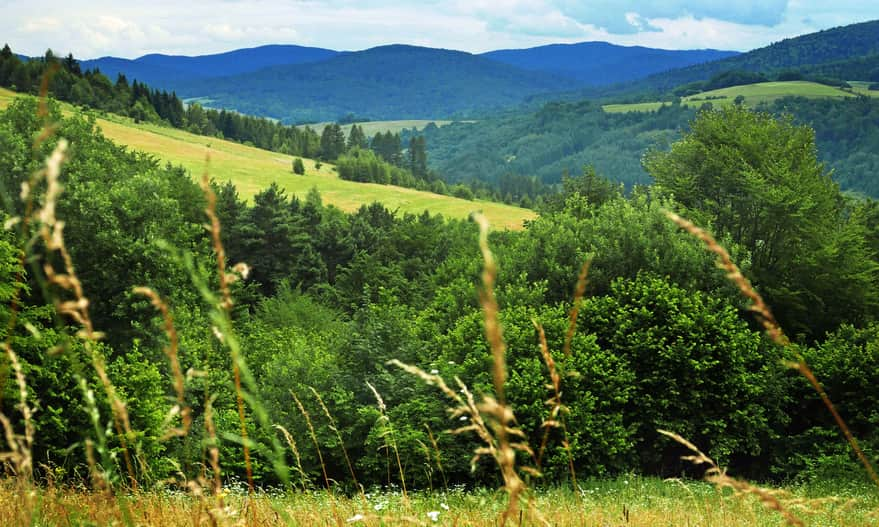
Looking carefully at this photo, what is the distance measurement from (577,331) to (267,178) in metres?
82.1

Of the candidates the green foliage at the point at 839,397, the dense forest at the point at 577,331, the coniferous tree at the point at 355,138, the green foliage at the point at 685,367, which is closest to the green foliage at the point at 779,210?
the dense forest at the point at 577,331

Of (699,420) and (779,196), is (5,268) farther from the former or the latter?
(779,196)

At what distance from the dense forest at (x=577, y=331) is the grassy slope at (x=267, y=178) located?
173 ft

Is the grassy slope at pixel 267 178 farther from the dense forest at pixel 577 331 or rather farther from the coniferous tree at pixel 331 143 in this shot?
the dense forest at pixel 577 331

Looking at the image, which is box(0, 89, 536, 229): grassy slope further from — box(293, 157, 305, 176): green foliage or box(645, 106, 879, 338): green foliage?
box(645, 106, 879, 338): green foliage

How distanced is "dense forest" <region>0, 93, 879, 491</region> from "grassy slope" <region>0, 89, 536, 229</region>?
5285 cm

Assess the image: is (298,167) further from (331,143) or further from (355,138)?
(355,138)

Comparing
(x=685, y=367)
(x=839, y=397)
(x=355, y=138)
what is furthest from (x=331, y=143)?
(x=839, y=397)

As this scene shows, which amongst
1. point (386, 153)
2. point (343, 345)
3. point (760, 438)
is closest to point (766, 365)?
point (760, 438)

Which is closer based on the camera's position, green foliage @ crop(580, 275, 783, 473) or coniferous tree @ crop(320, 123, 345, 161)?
green foliage @ crop(580, 275, 783, 473)

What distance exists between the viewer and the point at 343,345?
26.7 metres

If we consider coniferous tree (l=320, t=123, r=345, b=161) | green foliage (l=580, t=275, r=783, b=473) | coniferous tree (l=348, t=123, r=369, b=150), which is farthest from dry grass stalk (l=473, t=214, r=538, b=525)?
coniferous tree (l=348, t=123, r=369, b=150)

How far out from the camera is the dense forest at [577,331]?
73.2 ft

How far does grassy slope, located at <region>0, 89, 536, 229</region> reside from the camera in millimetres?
94625
